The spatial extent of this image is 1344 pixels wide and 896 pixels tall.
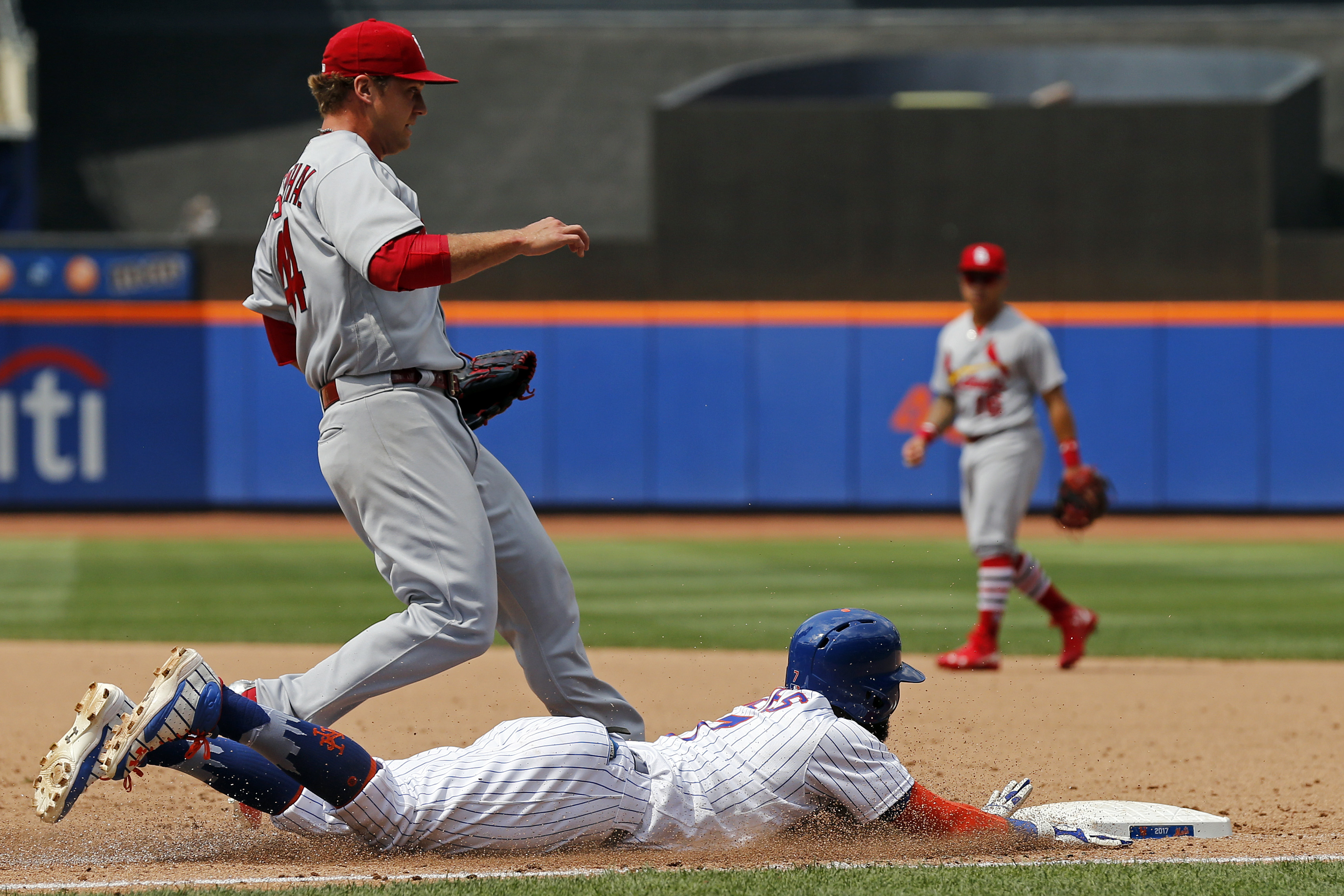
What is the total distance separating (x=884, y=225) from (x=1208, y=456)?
13.4 ft

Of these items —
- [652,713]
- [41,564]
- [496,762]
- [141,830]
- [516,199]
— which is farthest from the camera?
[516,199]

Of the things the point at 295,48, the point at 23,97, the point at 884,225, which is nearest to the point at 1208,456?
the point at 884,225

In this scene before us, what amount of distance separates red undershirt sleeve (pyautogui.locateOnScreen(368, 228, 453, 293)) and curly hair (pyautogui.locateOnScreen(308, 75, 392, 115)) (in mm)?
456

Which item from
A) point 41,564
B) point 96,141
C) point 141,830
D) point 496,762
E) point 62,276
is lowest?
point 41,564

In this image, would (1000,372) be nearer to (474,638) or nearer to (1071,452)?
(1071,452)

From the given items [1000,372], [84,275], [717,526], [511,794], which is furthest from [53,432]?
[511,794]

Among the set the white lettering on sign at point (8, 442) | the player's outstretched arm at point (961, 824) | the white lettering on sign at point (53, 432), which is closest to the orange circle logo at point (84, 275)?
the white lettering on sign at point (53, 432)

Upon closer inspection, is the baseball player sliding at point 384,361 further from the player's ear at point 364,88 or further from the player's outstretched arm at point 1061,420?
the player's outstretched arm at point 1061,420

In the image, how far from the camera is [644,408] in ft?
53.3

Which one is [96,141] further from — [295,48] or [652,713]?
[652,713]

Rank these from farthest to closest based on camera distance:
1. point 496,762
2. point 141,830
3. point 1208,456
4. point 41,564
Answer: point 1208,456
point 41,564
point 141,830
point 496,762

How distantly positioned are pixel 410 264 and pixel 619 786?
115 centimetres

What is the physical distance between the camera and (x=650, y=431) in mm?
16250

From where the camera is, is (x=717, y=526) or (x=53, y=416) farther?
(x=53, y=416)
